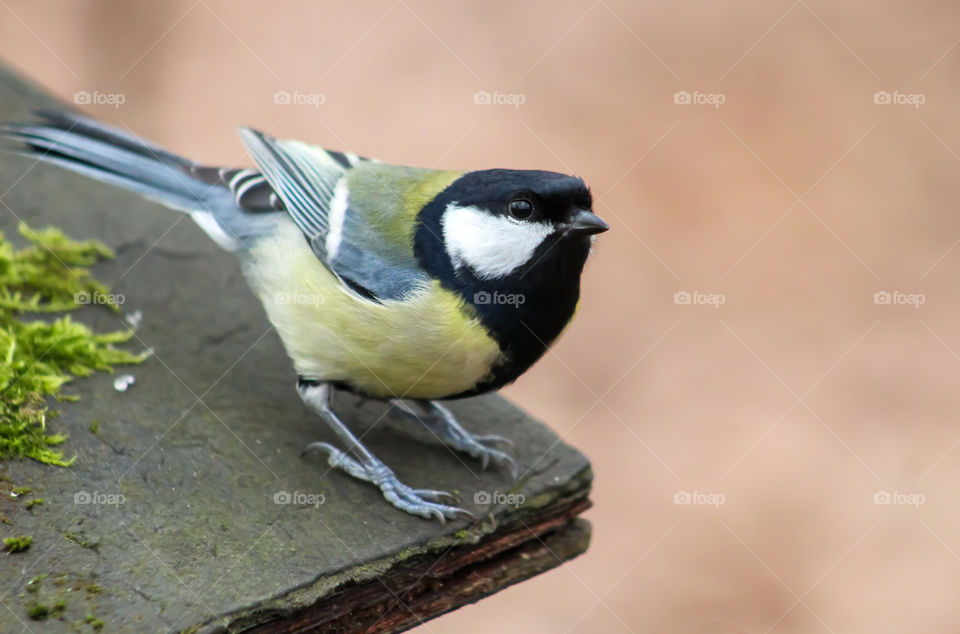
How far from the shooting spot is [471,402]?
10.3 feet

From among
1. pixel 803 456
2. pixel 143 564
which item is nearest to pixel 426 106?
pixel 803 456

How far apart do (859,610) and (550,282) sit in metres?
2.58

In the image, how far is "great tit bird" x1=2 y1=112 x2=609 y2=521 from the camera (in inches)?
96.2

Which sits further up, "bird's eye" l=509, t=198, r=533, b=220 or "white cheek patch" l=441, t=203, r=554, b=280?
"bird's eye" l=509, t=198, r=533, b=220

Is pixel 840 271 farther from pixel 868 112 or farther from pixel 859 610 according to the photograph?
pixel 859 610
